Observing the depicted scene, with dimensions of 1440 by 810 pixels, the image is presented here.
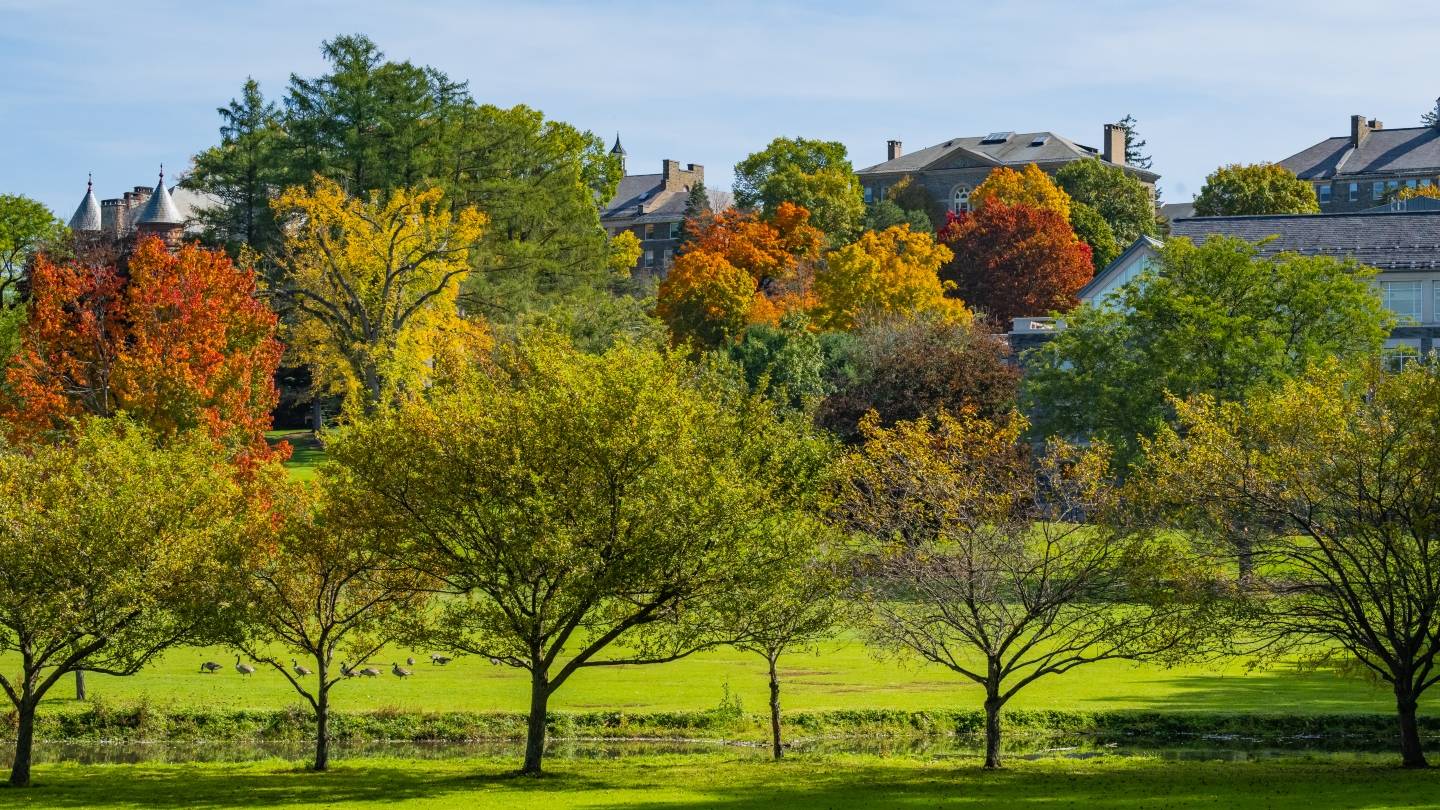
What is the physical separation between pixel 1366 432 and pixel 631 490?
14.5m

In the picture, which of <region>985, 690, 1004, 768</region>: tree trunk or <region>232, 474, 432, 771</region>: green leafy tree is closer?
<region>232, 474, 432, 771</region>: green leafy tree

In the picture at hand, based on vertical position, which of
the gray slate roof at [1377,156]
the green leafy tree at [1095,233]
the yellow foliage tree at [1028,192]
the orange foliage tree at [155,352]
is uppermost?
the gray slate roof at [1377,156]

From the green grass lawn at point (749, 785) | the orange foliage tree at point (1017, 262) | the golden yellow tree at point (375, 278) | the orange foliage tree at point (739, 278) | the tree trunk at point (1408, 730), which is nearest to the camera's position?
the green grass lawn at point (749, 785)

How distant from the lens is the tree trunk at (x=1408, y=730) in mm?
35781

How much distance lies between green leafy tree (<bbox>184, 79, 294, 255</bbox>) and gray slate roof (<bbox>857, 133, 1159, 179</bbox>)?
309ft

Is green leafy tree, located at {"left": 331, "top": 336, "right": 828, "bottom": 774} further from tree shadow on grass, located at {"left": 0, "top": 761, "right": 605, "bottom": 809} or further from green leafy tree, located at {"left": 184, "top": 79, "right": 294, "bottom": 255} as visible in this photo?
green leafy tree, located at {"left": 184, "top": 79, "right": 294, "bottom": 255}

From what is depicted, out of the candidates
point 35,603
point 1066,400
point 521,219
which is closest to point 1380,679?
point 35,603

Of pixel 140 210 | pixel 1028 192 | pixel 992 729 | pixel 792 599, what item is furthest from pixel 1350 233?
pixel 140 210

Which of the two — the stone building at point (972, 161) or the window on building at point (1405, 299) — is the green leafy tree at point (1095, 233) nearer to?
the stone building at point (972, 161)

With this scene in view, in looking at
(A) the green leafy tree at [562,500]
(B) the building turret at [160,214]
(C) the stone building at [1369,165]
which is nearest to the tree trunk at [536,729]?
(A) the green leafy tree at [562,500]

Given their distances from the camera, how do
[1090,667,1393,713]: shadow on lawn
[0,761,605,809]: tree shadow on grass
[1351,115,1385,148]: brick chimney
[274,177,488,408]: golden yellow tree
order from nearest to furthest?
[0,761,605,809]: tree shadow on grass
[1090,667,1393,713]: shadow on lawn
[274,177,488,408]: golden yellow tree
[1351,115,1385,148]: brick chimney

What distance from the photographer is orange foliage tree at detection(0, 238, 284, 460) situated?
60844mm

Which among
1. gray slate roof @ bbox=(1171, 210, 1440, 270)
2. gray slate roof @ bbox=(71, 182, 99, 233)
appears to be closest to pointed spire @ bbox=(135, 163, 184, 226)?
gray slate roof @ bbox=(71, 182, 99, 233)

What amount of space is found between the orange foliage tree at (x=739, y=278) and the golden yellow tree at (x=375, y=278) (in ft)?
97.5
